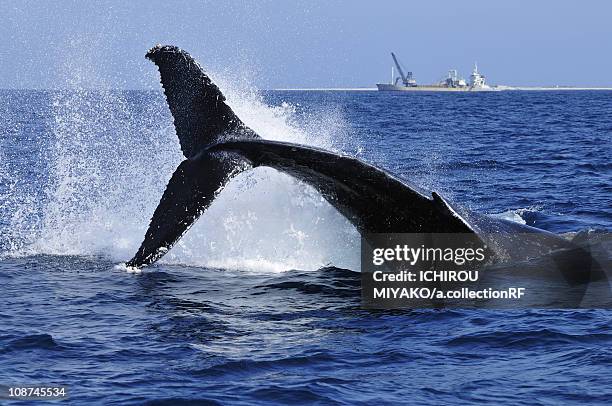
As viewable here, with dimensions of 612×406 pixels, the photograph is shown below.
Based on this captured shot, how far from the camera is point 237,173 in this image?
9523mm

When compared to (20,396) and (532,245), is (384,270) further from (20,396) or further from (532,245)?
(20,396)

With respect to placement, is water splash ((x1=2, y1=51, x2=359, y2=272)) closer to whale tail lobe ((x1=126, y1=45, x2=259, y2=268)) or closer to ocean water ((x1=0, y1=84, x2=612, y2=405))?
ocean water ((x1=0, y1=84, x2=612, y2=405))

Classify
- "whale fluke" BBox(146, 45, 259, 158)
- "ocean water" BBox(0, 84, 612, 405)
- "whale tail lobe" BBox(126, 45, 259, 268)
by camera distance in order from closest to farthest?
"ocean water" BBox(0, 84, 612, 405) < "whale tail lobe" BBox(126, 45, 259, 268) < "whale fluke" BBox(146, 45, 259, 158)

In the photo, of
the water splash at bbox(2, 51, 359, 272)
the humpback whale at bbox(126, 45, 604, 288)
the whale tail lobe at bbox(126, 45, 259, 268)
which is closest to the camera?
the humpback whale at bbox(126, 45, 604, 288)

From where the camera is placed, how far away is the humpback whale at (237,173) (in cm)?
947

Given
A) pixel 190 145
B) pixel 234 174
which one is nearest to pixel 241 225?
pixel 190 145

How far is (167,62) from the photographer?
34.4ft

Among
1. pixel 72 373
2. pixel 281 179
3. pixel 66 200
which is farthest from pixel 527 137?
pixel 72 373

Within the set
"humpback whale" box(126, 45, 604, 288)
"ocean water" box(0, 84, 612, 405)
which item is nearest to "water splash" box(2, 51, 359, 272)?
"ocean water" box(0, 84, 612, 405)

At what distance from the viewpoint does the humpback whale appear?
9.47 metres

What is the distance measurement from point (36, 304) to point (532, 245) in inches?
224

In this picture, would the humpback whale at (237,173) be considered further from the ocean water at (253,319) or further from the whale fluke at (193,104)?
the ocean water at (253,319)

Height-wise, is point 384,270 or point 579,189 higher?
point 579,189

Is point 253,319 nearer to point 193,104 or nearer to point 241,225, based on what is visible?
point 193,104
